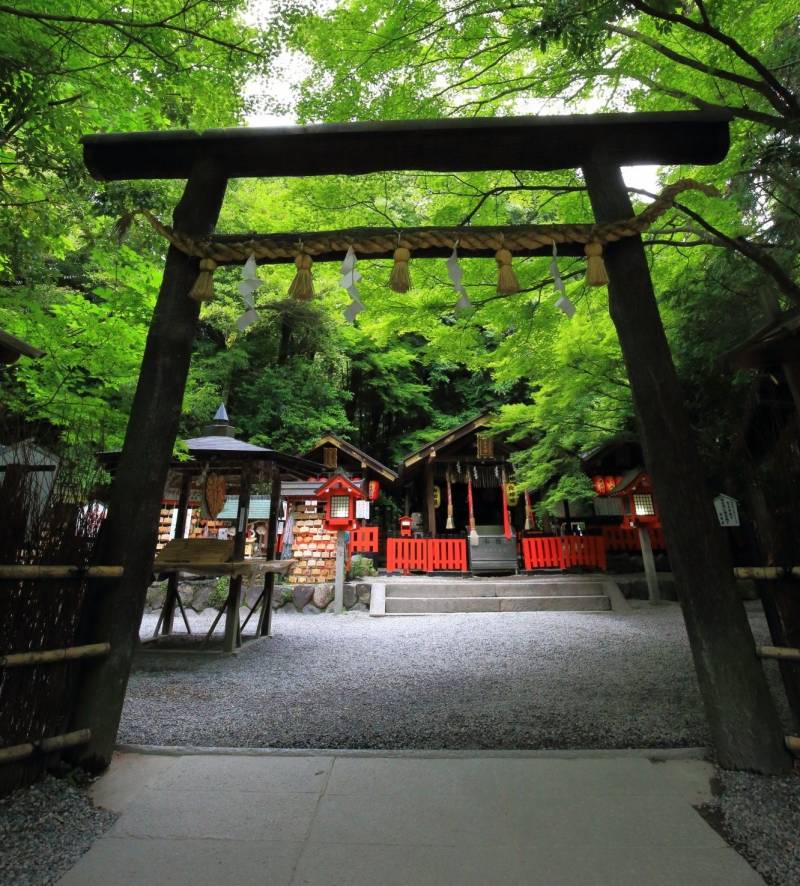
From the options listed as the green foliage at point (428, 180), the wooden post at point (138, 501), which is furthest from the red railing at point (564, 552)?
the wooden post at point (138, 501)

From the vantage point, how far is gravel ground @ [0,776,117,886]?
1.72m

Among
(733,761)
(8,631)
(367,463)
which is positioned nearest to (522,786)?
(733,761)

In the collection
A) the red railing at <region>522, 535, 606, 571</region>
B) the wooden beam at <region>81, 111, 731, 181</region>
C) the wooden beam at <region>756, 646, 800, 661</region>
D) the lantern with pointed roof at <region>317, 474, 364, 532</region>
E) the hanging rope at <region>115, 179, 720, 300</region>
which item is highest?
the wooden beam at <region>81, 111, 731, 181</region>

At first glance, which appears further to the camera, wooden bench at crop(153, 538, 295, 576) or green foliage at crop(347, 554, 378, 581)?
green foliage at crop(347, 554, 378, 581)

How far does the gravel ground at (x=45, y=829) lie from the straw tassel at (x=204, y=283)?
280 cm

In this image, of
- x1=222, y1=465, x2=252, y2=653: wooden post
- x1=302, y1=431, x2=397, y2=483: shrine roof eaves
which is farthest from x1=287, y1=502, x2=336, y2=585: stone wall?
x1=222, y1=465, x2=252, y2=653: wooden post

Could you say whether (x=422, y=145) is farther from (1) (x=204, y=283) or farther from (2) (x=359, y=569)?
(2) (x=359, y=569)

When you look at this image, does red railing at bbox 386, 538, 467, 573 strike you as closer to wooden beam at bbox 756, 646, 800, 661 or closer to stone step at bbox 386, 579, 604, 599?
stone step at bbox 386, 579, 604, 599

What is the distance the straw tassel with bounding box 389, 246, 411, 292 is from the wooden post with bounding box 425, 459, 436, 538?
1209 cm

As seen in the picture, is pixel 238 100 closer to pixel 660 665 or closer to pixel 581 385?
pixel 581 385

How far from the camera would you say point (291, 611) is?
35.0 feet

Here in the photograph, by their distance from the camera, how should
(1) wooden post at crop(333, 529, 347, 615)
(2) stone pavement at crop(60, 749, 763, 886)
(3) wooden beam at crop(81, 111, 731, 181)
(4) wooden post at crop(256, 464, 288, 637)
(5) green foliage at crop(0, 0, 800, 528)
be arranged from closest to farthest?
(2) stone pavement at crop(60, 749, 763, 886), (3) wooden beam at crop(81, 111, 731, 181), (5) green foliage at crop(0, 0, 800, 528), (4) wooden post at crop(256, 464, 288, 637), (1) wooden post at crop(333, 529, 347, 615)

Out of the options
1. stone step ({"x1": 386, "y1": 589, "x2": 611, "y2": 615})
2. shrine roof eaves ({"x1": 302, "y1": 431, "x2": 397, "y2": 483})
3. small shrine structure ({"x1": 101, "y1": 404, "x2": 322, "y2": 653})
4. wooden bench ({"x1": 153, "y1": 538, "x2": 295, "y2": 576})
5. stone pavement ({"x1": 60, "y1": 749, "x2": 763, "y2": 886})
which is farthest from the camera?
shrine roof eaves ({"x1": 302, "y1": 431, "x2": 397, "y2": 483})

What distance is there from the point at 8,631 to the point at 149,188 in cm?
613
